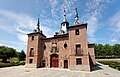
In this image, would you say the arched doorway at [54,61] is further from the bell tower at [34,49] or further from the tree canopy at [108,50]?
the tree canopy at [108,50]

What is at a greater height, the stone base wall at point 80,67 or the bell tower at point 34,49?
the bell tower at point 34,49

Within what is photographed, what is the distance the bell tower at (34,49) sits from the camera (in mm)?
23359

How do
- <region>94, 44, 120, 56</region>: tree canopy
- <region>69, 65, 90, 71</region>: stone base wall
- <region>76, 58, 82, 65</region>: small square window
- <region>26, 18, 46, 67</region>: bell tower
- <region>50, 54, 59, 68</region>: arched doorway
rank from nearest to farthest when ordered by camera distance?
<region>69, 65, 90, 71</region>: stone base wall < <region>76, 58, 82, 65</region>: small square window < <region>50, 54, 59, 68</region>: arched doorway < <region>26, 18, 46, 67</region>: bell tower < <region>94, 44, 120, 56</region>: tree canopy

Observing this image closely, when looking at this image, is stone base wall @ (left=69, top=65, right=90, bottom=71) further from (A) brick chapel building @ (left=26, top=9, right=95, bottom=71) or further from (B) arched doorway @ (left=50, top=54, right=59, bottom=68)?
(B) arched doorway @ (left=50, top=54, right=59, bottom=68)

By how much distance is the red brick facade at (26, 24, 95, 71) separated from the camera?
1855 centimetres

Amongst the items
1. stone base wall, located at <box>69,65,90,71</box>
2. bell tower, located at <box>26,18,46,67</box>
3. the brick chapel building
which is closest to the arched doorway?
the brick chapel building

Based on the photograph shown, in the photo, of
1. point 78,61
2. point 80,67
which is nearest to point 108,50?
point 78,61

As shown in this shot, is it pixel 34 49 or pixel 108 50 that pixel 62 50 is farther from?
pixel 108 50

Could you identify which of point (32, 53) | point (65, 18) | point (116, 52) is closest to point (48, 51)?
point (32, 53)

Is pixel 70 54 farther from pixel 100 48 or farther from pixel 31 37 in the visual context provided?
pixel 100 48

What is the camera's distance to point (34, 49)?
24016 mm

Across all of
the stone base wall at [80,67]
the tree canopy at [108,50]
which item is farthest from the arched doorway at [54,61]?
the tree canopy at [108,50]

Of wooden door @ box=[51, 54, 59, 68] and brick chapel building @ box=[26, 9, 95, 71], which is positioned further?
wooden door @ box=[51, 54, 59, 68]

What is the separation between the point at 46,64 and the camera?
75.8ft
